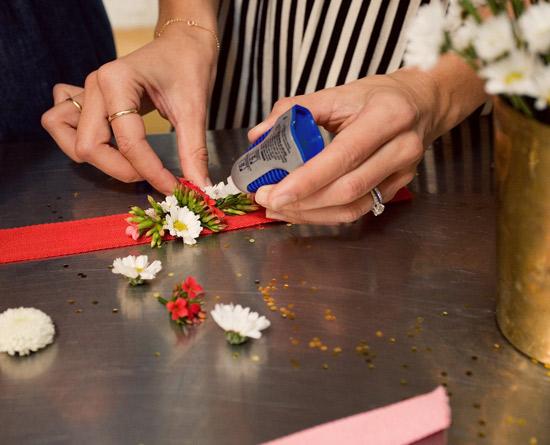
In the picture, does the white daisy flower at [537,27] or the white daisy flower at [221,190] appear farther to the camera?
the white daisy flower at [221,190]

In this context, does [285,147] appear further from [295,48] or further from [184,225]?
[295,48]

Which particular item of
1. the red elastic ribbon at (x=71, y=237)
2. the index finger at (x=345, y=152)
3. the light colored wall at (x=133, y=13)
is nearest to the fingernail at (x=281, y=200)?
the index finger at (x=345, y=152)

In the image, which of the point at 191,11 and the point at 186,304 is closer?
the point at 186,304

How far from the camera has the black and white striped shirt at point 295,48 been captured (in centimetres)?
111

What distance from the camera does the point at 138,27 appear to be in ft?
11.7

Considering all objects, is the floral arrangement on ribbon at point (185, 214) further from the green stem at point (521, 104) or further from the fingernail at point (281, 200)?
the green stem at point (521, 104)

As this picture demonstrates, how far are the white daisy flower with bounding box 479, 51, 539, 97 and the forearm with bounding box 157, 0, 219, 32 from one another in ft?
2.27

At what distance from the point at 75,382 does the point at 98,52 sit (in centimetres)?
89

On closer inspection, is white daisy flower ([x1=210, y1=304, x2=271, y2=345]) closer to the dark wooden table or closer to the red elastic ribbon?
the dark wooden table

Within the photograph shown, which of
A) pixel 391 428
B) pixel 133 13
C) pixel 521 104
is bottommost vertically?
pixel 133 13

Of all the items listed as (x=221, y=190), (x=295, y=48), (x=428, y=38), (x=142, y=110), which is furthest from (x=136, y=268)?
(x=295, y=48)

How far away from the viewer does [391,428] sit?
1.94 feet

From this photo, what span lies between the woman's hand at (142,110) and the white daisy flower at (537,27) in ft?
1.79

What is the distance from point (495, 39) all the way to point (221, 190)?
495mm
